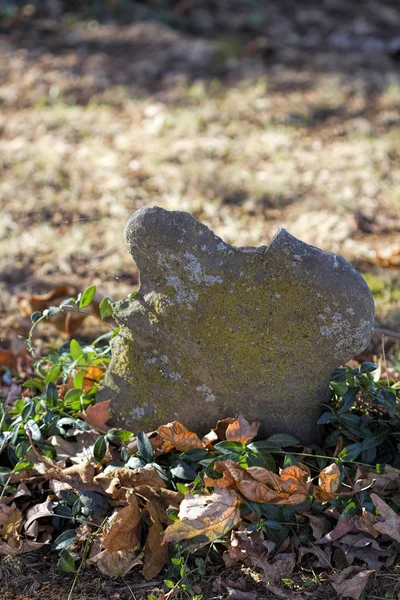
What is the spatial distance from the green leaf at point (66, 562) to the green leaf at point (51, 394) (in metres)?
0.57

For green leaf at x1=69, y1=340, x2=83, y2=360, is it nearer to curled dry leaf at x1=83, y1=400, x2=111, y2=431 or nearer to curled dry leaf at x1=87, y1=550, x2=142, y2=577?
curled dry leaf at x1=83, y1=400, x2=111, y2=431

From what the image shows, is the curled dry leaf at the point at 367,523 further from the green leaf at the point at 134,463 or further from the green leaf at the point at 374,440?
the green leaf at the point at 134,463

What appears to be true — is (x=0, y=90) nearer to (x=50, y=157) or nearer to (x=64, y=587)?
(x=50, y=157)

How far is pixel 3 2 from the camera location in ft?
26.0

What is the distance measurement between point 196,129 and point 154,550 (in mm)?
4418

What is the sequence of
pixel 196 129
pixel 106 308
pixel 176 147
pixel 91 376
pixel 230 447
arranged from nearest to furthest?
1. pixel 230 447
2. pixel 106 308
3. pixel 91 376
4. pixel 176 147
5. pixel 196 129

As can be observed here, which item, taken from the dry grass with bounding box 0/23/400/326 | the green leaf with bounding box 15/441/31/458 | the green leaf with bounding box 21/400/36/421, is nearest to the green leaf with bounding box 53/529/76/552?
the green leaf with bounding box 15/441/31/458

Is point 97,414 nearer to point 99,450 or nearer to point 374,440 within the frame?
point 99,450

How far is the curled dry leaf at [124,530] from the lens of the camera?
2092 mm

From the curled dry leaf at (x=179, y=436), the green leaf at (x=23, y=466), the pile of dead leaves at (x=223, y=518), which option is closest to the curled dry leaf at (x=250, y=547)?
the pile of dead leaves at (x=223, y=518)

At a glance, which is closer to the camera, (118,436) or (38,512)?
(38,512)

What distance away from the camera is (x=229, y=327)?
7.47ft

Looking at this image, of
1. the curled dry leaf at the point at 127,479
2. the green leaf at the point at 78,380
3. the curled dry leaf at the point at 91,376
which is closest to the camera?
the curled dry leaf at the point at 127,479

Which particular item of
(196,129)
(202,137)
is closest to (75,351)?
(202,137)
